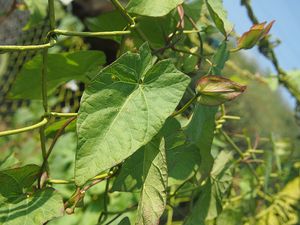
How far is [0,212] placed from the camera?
1.60 feet

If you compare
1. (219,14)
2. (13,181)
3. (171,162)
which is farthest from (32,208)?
(219,14)

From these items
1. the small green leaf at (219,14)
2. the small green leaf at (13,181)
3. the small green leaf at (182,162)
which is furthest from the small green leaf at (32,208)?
the small green leaf at (219,14)

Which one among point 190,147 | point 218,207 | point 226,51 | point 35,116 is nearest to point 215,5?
point 226,51

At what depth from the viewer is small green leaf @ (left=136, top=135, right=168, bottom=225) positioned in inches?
19.0

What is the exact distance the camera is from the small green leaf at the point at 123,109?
44 centimetres

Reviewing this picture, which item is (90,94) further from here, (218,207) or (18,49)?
(218,207)

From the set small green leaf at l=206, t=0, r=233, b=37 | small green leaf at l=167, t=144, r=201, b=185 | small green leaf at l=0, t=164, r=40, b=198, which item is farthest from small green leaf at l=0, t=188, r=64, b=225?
small green leaf at l=206, t=0, r=233, b=37

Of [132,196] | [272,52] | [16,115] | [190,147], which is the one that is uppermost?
[190,147]

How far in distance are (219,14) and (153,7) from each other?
84mm

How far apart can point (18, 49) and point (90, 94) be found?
9 cm

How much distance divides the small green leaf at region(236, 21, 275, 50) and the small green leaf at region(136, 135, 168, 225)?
0.16m

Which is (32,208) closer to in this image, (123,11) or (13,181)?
(13,181)

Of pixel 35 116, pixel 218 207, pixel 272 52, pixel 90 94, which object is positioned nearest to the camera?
pixel 90 94

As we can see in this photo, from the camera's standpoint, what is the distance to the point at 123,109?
0.47 m
